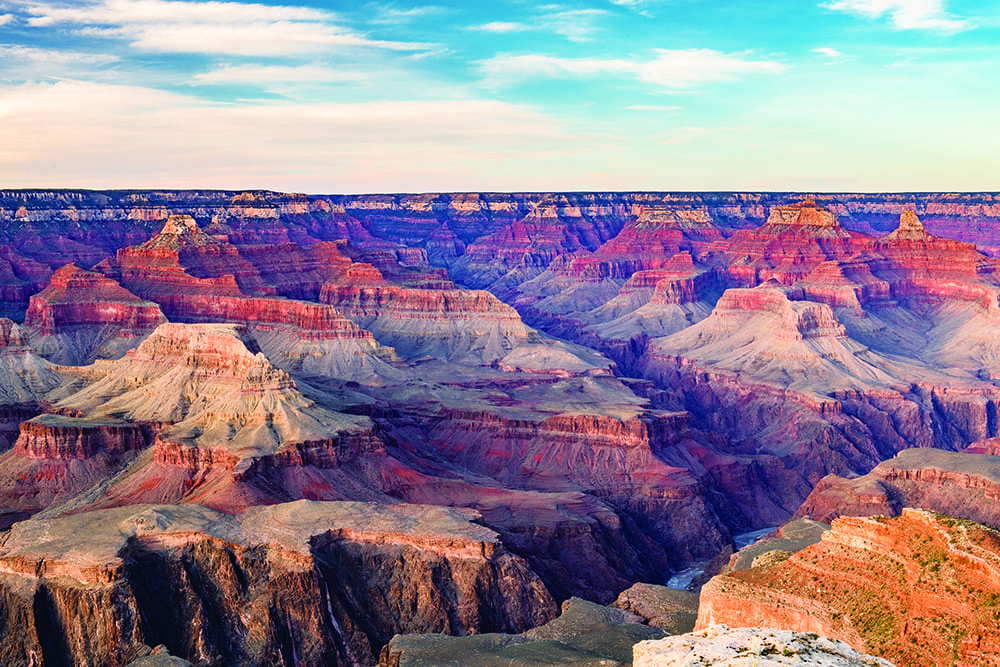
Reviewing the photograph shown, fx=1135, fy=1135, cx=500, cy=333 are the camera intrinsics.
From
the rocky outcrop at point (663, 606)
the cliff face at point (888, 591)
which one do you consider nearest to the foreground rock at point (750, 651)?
the cliff face at point (888, 591)

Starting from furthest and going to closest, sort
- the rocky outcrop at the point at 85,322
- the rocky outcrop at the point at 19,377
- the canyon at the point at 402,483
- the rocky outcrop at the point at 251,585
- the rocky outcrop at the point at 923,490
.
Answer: the rocky outcrop at the point at 85,322
the rocky outcrop at the point at 19,377
the rocky outcrop at the point at 923,490
the canyon at the point at 402,483
the rocky outcrop at the point at 251,585

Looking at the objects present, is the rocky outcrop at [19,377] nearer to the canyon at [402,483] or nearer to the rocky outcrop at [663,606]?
the canyon at [402,483]

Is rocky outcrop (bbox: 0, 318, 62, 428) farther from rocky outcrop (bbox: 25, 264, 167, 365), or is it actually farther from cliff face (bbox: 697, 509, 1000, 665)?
cliff face (bbox: 697, 509, 1000, 665)

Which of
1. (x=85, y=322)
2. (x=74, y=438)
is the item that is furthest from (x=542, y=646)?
(x=85, y=322)

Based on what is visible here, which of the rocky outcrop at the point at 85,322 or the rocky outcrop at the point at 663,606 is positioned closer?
the rocky outcrop at the point at 663,606

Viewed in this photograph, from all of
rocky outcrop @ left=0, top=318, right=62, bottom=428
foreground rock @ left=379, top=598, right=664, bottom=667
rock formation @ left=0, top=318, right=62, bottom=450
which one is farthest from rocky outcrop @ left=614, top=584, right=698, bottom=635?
rocky outcrop @ left=0, top=318, right=62, bottom=428

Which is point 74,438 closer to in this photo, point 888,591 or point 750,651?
point 888,591
